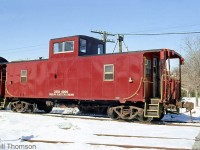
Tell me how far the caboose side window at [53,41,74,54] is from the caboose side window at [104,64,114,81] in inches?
109

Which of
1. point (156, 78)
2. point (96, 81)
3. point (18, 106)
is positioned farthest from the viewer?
point (18, 106)

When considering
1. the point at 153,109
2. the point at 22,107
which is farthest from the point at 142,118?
the point at 22,107

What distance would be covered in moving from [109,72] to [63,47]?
12.5ft

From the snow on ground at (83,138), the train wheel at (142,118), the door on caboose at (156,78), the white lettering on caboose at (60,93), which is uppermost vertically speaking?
the door on caboose at (156,78)

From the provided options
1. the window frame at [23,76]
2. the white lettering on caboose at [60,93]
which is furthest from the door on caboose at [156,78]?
the window frame at [23,76]

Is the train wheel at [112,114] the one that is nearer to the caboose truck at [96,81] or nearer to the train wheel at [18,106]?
the caboose truck at [96,81]

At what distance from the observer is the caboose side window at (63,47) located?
699 inches

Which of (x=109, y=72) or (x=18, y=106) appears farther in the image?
(x=18, y=106)

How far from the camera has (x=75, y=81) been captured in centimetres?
1719

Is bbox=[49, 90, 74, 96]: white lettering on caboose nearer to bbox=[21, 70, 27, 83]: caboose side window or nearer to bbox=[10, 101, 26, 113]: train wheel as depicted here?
bbox=[21, 70, 27, 83]: caboose side window

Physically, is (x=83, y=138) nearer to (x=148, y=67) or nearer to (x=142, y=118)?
(x=142, y=118)

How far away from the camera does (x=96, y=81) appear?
16297 millimetres

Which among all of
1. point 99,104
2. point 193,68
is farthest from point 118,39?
point 99,104

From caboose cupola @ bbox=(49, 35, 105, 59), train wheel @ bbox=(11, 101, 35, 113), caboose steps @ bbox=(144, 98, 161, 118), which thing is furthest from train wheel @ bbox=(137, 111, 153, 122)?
train wheel @ bbox=(11, 101, 35, 113)
